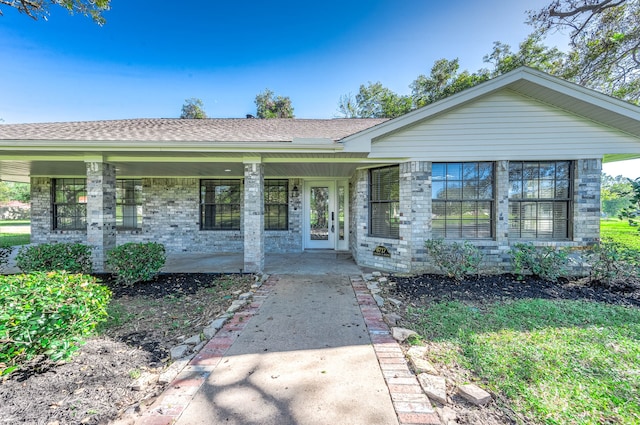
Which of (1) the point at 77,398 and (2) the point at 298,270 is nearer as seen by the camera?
(1) the point at 77,398

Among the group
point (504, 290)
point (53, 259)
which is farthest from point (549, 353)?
point (53, 259)

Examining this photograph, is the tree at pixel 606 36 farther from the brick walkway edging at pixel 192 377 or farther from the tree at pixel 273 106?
the tree at pixel 273 106

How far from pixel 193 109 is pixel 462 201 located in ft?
80.0

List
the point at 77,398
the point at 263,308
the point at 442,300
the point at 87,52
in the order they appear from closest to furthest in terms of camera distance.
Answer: the point at 77,398, the point at 263,308, the point at 442,300, the point at 87,52

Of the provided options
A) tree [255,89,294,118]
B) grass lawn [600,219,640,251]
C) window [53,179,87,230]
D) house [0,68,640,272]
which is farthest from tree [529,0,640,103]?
window [53,179,87,230]

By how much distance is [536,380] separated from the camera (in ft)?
7.26

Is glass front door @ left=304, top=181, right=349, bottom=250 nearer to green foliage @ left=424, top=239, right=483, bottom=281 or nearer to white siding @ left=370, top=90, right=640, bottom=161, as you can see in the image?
white siding @ left=370, top=90, right=640, bottom=161

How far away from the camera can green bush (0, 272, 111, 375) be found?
6.26 ft

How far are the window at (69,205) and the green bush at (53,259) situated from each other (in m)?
4.59

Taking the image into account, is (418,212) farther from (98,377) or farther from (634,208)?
(98,377)

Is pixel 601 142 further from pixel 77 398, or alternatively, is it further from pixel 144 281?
pixel 144 281

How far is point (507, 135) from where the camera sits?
545 centimetres

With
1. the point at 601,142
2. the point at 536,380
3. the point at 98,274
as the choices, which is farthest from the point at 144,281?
the point at 601,142

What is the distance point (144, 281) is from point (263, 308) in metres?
2.86
